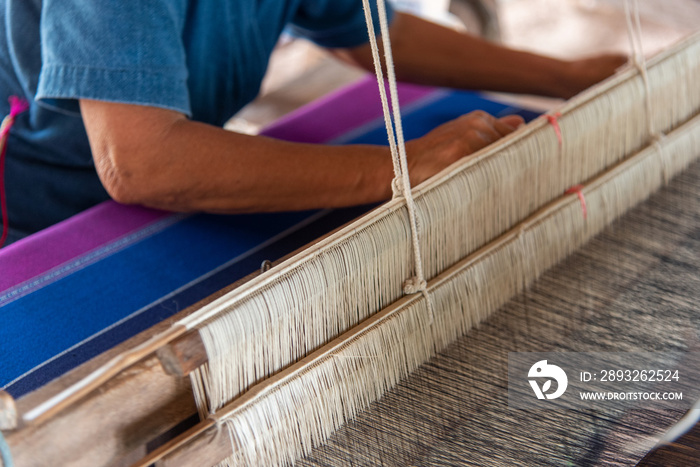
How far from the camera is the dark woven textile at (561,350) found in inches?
29.5

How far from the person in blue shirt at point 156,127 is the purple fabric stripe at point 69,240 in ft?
0.38

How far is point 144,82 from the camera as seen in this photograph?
3.03ft

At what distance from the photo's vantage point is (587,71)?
57.0 inches

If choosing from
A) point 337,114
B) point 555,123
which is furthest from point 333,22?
point 555,123

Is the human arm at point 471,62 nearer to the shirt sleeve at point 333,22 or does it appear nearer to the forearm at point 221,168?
the shirt sleeve at point 333,22

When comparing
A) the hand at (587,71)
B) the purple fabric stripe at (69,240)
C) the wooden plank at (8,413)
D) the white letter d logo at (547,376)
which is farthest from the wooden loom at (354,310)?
the purple fabric stripe at (69,240)

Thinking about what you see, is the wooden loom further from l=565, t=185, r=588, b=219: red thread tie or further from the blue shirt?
the blue shirt

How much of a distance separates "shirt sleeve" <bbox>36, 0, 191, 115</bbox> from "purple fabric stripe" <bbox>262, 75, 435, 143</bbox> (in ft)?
1.64

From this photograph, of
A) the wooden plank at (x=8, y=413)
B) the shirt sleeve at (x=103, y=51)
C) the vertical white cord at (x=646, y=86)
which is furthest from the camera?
the vertical white cord at (x=646, y=86)

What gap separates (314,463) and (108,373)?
0.26 meters

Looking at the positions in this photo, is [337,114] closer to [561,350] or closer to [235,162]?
[235,162]

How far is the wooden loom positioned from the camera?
624 millimetres

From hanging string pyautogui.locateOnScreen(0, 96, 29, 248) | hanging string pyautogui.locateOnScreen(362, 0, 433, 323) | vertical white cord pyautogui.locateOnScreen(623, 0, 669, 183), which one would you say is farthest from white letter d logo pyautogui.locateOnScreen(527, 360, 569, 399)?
hanging string pyautogui.locateOnScreen(0, 96, 29, 248)

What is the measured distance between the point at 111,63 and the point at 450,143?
0.47 m
